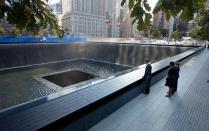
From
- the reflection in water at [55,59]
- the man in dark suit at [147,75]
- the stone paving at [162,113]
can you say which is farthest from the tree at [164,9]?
the reflection in water at [55,59]

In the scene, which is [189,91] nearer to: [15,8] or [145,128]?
[145,128]

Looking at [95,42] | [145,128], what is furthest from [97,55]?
[145,128]

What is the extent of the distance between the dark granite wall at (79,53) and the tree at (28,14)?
21.4 meters

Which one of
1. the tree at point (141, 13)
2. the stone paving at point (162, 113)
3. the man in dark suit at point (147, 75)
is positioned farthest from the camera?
the man in dark suit at point (147, 75)

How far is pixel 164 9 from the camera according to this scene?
1.73 metres

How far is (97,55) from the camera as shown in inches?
1304

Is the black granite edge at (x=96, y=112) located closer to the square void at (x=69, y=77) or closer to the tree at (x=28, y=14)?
the tree at (x=28, y=14)

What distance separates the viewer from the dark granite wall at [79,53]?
23469 millimetres

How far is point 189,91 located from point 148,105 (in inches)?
94.3

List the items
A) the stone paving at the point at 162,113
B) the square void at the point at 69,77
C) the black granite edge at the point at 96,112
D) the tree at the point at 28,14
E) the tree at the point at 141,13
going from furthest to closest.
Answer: the square void at the point at 69,77, the stone paving at the point at 162,113, the black granite edge at the point at 96,112, the tree at the point at 28,14, the tree at the point at 141,13

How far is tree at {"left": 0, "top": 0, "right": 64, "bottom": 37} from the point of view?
1.91 metres

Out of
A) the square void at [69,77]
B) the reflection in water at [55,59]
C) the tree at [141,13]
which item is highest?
the tree at [141,13]

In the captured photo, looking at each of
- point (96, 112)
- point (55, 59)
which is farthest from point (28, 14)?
point (55, 59)

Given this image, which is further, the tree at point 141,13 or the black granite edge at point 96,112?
the black granite edge at point 96,112
